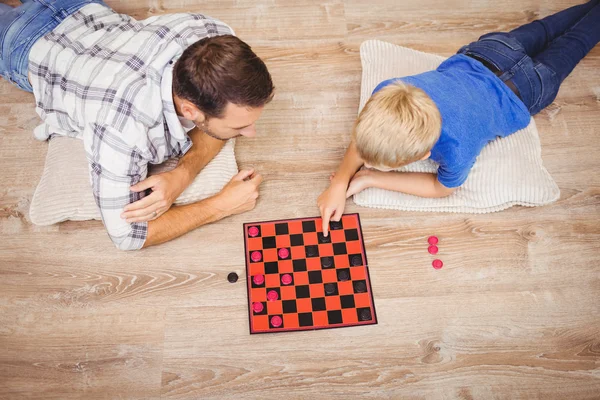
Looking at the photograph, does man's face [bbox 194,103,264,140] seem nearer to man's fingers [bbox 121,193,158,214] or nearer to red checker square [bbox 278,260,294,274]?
man's fingers [bbox 121,193,158,214]

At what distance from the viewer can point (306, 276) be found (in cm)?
149

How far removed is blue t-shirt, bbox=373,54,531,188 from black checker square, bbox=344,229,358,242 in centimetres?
33

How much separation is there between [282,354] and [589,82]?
1.66 metres

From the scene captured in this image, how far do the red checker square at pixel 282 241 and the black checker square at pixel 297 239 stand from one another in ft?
0.05

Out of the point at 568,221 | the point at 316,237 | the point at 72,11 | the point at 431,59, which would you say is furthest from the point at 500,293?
the point at 72,11

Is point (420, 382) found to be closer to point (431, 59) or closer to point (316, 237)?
point (316, 237)

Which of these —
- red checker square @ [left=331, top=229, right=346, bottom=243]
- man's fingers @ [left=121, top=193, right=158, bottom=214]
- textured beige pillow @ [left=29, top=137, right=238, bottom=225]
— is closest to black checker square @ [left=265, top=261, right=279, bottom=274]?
red checker square @ [left=331, top=229, right=346, bottom=243]

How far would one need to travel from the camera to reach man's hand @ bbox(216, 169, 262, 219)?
1527 millimetres

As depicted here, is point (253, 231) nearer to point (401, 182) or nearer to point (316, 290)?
point (316, 290)

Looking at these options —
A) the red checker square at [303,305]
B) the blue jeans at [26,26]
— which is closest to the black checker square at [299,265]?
the red checker square at [303,305]

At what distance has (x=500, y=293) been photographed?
58.9 inches

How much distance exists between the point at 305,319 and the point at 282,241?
0.28 metres

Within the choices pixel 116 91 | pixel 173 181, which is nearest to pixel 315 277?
pixel 173 181

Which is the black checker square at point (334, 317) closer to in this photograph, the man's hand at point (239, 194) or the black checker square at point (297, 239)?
the black checker square at point (297, 239)
